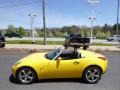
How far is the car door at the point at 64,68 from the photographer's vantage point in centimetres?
1155

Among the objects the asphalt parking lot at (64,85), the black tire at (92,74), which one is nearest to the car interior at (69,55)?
the black tire at (92,74)

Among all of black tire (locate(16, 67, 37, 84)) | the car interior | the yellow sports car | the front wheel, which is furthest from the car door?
black tire (locate(16, 67, 37, 84))

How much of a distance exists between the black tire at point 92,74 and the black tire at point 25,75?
6.12ft

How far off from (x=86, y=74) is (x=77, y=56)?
73 cm

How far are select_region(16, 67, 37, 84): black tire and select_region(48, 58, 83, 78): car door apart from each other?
64 centimetres

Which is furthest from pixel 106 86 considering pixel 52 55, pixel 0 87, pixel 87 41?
pixel 87 41

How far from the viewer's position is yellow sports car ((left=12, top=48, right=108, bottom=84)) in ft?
37.5

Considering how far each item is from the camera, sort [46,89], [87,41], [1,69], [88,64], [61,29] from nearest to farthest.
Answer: [46,89] → [88,64] → [1,69] → [87,41] → [61,29]

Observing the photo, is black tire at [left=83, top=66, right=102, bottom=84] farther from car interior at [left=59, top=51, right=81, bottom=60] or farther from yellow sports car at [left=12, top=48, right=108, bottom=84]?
car interior at [left=59, top=51, right=81, bottom=60]

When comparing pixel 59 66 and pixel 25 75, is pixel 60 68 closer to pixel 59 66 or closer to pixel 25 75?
pixel 59 66

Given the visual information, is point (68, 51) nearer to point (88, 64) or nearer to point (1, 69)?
point (88, 64)

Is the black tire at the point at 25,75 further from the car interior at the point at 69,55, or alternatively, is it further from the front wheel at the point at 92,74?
the front wheel at the point at 92,74

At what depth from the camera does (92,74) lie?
38.3ft

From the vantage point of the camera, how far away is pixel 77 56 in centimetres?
1185
